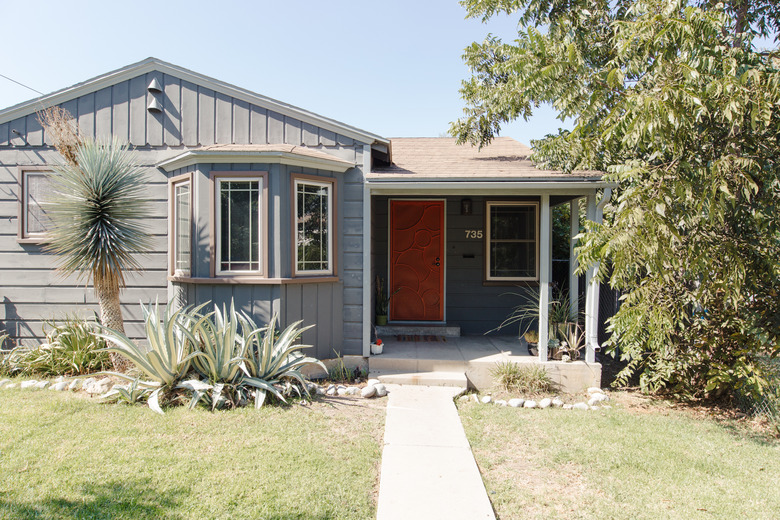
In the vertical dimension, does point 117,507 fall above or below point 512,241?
below

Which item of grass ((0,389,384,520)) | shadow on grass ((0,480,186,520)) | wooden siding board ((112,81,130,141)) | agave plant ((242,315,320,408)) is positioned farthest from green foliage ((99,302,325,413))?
wooden siding board ((112,81,130,141))

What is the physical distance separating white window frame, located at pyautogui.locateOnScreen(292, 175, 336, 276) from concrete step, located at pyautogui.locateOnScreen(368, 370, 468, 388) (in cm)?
146

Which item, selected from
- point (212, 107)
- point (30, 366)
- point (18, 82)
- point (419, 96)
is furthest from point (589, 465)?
point (18, 82)

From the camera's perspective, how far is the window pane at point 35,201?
19.5ft

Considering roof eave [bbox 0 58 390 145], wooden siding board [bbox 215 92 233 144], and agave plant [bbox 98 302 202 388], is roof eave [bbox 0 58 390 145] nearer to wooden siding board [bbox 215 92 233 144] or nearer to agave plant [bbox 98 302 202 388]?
wooden siding board [bbox 215 92 233 144]

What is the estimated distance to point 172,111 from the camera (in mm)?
5832

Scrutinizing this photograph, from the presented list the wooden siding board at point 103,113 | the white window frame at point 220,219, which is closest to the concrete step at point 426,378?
the white window frame at point 220,219

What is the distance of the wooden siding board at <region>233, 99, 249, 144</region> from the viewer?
5.76 m

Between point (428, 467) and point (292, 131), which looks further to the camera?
point (292, 131)

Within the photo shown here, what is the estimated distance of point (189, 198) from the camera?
546 cm

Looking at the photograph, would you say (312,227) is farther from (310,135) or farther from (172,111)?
(172,111)

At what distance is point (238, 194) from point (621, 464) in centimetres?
477

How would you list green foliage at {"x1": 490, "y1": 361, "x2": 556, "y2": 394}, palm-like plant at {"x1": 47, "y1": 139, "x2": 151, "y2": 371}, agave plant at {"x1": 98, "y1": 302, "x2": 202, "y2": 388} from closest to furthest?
agave plant at {"x1": 98, "y1": 302, "x2": 202, "y2": 388} → palm-like plant at {"x1": 47, "y1": 139, "x2": 151, "y2": 371} → green foliage at {"x1": 490, "y1": 361, "x2": 556, "y2": 394}

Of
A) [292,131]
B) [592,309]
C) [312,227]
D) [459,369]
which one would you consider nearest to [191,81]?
[292,131]
